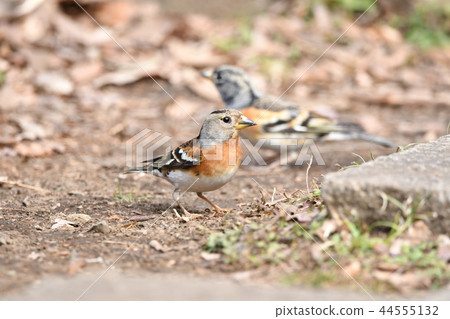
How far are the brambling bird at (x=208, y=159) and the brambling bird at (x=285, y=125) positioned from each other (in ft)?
6.89

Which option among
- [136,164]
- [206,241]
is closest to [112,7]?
[136,164]

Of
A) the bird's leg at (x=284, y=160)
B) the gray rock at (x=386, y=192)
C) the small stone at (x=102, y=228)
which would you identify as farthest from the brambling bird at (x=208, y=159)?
the bird's leg at (x=284, y=160)

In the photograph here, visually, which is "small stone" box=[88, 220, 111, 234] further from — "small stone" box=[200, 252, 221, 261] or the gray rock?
the gray rock

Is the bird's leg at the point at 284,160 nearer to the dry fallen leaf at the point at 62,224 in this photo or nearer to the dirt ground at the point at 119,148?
the dirt ground at the point at 119,148

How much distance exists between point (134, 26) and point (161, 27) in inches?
22.1

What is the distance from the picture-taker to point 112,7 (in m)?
12.4

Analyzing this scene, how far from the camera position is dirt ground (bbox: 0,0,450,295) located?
15.0 ft

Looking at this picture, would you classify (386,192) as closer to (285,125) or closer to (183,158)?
(183,158)

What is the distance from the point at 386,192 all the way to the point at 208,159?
2.07 metres

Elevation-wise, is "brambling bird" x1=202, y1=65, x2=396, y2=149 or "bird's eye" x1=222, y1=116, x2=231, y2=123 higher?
"brambling bird" x1=202, y1=65, x2=396, y2=149

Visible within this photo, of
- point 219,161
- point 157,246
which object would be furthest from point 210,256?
point 219,161

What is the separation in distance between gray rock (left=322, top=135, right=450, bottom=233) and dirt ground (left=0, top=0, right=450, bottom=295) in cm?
59

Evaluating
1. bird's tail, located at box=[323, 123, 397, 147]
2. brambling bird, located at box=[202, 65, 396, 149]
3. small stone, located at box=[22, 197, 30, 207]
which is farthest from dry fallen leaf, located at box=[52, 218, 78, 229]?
bird's tail, located at box=[323, 123, 397, 147]

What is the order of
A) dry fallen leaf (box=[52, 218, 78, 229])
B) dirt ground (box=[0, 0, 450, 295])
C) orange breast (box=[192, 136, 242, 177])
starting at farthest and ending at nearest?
orange breast (box=[192, 136, 242, 177]), dry fallen leaf (box=[52, 218, 78, 229]), dirt ground (box=[0, 0, 450, 295])
